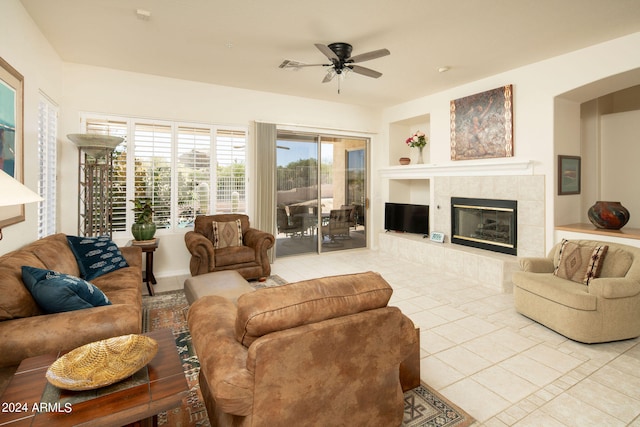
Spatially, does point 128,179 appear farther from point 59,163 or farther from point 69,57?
point 69,57

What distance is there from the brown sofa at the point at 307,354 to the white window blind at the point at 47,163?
316cm

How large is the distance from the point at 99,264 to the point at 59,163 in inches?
77.8

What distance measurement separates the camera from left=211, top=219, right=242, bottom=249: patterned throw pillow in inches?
194

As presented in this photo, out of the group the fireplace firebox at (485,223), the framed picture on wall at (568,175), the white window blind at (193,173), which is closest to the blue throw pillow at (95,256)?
the white window blind at (193,173)

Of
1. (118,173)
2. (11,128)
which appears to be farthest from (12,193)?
(118,173)

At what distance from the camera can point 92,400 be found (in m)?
1.29

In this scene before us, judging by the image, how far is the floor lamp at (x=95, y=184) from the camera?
160 inches

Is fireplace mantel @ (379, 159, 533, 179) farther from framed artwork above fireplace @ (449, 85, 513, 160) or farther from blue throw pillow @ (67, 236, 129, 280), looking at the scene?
blue throw pillow @ (67, 236, 129, 280)

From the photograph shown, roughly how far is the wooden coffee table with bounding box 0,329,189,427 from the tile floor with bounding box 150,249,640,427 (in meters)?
1.77

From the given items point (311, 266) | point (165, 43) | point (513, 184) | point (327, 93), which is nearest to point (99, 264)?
point (165, 43)

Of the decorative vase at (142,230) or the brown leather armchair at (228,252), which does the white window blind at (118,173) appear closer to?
the decorative vase at (142,230)

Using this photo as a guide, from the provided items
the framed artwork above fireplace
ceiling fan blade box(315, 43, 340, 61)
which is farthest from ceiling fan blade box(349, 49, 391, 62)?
the framed artwork above fireplace

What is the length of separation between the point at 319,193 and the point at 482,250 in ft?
9.90

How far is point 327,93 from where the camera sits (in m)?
5.91
